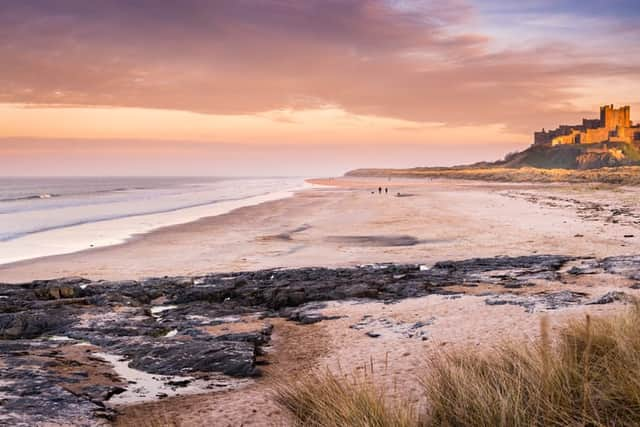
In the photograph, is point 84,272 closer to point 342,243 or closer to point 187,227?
point 342,243

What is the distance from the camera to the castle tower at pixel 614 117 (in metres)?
166

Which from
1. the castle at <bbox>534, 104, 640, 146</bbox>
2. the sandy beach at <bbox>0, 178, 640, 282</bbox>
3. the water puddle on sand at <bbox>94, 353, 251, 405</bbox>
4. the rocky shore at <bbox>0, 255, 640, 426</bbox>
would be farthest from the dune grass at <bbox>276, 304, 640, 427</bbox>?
the castle at <bbox>534, 104, 640, 146</bbox>

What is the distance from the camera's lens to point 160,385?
598cm

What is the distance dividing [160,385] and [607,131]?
18260cm

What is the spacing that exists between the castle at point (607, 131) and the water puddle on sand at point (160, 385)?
172 m

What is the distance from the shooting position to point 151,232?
24.2 meters

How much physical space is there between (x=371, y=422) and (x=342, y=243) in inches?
582

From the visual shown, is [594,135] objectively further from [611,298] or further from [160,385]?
[160,385]

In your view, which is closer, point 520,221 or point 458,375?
point 458,375

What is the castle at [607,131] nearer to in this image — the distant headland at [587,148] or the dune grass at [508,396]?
the distant headland at [587,148]

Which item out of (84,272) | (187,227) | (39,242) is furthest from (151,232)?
(84,272)

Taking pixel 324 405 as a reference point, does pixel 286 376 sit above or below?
below

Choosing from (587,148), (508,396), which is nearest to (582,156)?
(587,148)

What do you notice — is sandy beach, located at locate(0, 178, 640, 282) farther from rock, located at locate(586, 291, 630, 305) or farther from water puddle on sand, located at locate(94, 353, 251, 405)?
water puddle on sand, located at locate(94, 353, 251, 405)
